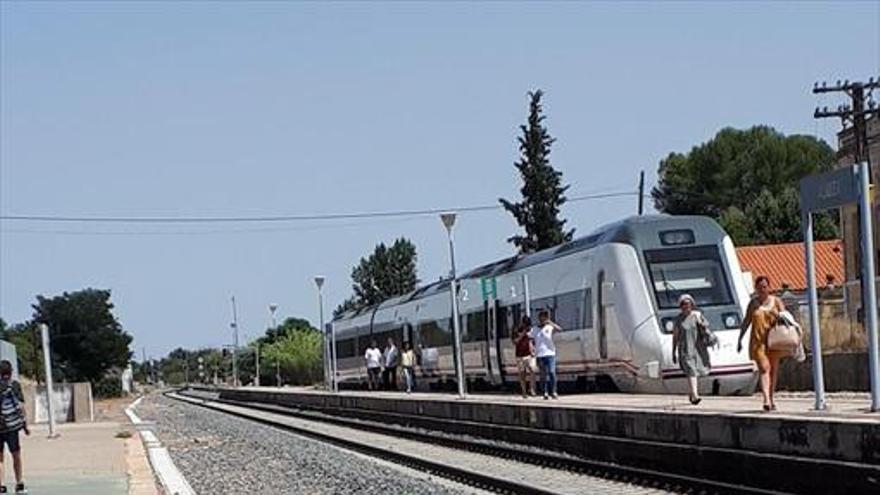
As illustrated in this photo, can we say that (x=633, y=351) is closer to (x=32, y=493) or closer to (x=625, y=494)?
(x=625, y=494)

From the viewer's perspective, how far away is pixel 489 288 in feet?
110

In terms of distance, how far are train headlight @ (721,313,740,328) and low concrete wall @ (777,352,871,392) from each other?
1101mm

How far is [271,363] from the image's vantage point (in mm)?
98500

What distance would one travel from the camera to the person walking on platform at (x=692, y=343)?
19641 mm

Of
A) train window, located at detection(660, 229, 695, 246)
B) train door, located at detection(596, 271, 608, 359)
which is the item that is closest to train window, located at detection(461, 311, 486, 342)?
train door, located at detection(596, 271, 608, 359)

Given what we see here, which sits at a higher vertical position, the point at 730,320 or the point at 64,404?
the point at 730,320

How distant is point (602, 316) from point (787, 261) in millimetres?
38502

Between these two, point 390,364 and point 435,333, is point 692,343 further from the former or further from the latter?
point 390,364

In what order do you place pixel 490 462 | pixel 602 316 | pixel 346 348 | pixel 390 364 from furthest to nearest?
pixel 346 348, pixel 390 364, pixel 602 316, pixel 490 462

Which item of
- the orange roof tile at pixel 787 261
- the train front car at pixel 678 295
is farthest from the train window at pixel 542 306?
the orange roof tile at pixel 787 261

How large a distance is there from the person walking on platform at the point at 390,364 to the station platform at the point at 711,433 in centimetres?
1726

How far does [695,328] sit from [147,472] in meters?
8.14

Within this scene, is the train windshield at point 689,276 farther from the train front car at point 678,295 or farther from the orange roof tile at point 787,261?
the orange roof tile at point 787,261

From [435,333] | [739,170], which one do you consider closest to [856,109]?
[435,333]
